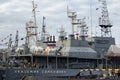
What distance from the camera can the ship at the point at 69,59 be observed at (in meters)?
52.2

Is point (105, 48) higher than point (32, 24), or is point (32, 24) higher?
point (32, 24)

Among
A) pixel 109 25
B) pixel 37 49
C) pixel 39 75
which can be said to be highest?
pixel 109 25

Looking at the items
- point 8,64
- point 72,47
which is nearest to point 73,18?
point 72,47

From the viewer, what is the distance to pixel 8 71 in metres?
51.0

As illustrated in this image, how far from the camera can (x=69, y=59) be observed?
5625 cm

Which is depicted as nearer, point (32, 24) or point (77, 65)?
point (77, 65)

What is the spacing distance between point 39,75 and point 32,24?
→ 15091mm

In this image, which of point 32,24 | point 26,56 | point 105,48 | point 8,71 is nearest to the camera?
point 8,71

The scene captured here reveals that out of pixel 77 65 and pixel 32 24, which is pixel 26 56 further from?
pixel 32 24

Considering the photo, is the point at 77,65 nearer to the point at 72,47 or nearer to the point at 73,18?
the point at 72,47

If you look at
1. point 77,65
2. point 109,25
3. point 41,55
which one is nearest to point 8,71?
point 41,55

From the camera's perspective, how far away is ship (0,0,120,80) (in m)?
52.2

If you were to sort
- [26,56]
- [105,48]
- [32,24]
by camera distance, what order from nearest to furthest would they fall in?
[26,56] < [105,48] < [32,24]

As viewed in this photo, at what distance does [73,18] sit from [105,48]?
7144 millimetres
